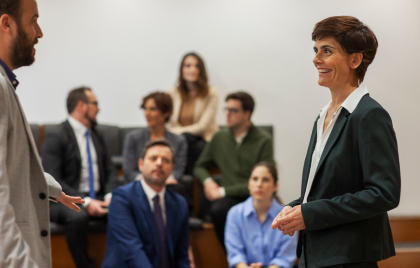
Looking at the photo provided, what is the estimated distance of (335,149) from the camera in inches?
44.1

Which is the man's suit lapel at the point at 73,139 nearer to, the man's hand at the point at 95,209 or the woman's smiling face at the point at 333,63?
the man's hand at the point at 95,209

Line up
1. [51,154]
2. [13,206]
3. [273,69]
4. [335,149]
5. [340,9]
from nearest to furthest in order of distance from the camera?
[13,206] → [335,149] → [340,9] → [51,154] → [273,69]

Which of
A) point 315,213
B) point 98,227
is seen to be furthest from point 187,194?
point 315,213

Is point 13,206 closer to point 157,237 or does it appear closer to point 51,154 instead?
point 157,237

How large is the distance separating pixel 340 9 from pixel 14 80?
5.77 feet

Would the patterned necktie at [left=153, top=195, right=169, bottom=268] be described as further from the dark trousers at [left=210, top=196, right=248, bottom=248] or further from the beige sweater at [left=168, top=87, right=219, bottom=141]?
the beige sweater at [left=168, top=87, right=219, bottom=141]

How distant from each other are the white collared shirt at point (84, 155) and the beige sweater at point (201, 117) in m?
0.74

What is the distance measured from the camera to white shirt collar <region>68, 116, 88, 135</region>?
2988mm

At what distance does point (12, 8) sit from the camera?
1078mm

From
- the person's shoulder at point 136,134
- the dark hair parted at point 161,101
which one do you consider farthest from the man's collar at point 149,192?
the dark hair parted at point 161,101

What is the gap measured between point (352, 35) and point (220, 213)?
1.95 m

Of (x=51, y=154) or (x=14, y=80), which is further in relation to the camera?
(x=51, y=154)

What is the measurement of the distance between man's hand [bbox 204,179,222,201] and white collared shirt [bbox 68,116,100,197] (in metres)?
0.74

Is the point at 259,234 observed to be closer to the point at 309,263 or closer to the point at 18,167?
the point at 309,263
